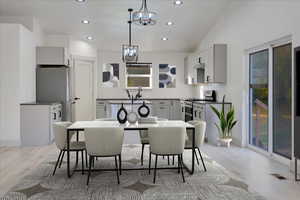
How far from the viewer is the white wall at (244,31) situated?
4.58 m

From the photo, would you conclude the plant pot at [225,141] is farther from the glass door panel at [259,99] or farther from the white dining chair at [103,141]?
the white dining chair at [103,141]

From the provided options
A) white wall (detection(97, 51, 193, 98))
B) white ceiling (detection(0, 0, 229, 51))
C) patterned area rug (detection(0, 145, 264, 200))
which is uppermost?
white ceiling (detection(0, 0, 229, 51))

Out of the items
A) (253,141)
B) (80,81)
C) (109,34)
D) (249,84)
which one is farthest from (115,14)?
(253,141)

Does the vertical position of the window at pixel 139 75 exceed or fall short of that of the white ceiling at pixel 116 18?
it falls short

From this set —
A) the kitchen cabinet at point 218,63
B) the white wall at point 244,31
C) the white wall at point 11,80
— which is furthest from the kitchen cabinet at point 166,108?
the white wall at point 11,80

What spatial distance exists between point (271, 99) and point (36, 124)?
469cm

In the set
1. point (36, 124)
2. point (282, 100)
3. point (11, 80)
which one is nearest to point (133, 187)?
point (282, 100)

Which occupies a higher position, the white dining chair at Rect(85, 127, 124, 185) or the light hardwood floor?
the white dining chair at Rect(85, 127, 124, 185)

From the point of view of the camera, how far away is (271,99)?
524 centimetres

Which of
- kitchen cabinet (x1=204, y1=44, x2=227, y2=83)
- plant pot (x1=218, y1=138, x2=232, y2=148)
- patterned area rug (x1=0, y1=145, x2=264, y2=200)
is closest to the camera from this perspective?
patterned area rug (x1=0, y1=145, x2=264, y2=200)

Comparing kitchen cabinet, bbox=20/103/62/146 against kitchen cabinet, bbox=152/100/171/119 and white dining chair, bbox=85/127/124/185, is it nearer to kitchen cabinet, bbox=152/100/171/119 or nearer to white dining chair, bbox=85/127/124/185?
white dining chair, bbox=85/127/124/185

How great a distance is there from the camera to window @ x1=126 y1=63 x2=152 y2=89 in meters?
9.89

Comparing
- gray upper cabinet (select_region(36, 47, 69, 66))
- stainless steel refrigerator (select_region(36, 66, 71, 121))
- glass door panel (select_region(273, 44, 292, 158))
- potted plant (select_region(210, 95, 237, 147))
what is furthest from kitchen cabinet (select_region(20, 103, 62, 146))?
glass door panel (select_region(273, 44, 292, 158))

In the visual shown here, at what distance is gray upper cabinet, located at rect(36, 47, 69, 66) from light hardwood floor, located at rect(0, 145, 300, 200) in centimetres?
216
